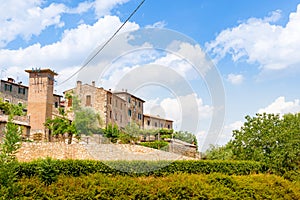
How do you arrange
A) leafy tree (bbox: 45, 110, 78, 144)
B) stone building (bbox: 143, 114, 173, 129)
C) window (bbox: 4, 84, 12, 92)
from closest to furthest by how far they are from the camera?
stone building (bbox: 143, 114, 173, 129)
leafy tree (bbox: 45, 110, 78, 144)
window (bbox: 4, 84, 12, 92)

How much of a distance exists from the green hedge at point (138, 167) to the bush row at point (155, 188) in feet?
2.50

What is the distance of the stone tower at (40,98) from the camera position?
3028cm

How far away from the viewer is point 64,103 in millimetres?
34000

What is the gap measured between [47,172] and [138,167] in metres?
4.26

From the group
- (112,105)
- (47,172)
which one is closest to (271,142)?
(112,105)

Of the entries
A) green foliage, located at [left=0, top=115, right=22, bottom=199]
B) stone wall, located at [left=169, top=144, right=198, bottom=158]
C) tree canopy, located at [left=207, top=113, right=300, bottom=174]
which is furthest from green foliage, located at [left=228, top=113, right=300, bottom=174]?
green foliage, located at [left=0, top=115, right=22, bottom=199]

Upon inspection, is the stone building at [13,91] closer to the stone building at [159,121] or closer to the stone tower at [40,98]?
the stone tower at [40,98]

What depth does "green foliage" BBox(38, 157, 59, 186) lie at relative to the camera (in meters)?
Answer: 12.1

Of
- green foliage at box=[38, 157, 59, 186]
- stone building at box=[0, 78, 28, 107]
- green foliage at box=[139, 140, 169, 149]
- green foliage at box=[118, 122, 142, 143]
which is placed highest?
stone building at box=[0, 78, 28, 107]

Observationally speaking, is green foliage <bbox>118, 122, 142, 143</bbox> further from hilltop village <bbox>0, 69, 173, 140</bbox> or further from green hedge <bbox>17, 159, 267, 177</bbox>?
green hedge <bbox>17, 159, 267, 177</bbox>

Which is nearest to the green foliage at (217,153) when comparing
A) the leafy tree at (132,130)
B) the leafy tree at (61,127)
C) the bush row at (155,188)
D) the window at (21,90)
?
the leafy tree at (132,130)

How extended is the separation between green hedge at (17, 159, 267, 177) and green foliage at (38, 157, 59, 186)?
0.11 ft

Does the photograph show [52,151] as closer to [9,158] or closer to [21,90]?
[9,158]

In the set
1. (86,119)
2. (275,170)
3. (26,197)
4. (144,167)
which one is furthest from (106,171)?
(275,170)
